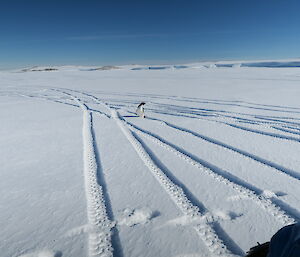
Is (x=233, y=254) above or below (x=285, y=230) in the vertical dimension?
below

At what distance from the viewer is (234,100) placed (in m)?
14.1

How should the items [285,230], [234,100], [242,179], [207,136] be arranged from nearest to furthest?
[285,230] < [242,179] < [207,136] < [234,100]

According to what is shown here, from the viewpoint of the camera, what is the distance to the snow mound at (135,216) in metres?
3.83

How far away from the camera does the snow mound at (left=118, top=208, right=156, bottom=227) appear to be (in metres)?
3.83

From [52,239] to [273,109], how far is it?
10.0m

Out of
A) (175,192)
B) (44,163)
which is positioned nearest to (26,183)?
(44,163)

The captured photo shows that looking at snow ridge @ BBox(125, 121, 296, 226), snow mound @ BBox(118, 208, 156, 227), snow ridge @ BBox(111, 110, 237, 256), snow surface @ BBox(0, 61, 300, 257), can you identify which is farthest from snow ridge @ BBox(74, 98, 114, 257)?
snow ridge @ BBox(125, 121, 296, 226)

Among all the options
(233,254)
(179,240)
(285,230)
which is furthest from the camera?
(179,240)

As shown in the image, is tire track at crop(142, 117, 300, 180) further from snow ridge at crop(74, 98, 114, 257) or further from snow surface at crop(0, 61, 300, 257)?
snow ridge at crop(74, 98, 114, 257)

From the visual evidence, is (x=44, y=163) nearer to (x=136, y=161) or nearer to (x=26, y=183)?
(x=26, y=183)

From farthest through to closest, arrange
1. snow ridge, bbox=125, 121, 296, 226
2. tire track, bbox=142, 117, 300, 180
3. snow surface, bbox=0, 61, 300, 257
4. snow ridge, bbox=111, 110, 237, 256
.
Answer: tire track, bbox=142, 117, 300, 180, snow ridge, bbox=125, 121, 296, 226, snow surface, bbox=0, 61, 300, 257, snow ridge, bbox=111, 110, 237, 256

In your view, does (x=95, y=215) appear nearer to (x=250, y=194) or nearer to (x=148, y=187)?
(x=148, y=187)

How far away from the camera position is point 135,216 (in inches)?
157

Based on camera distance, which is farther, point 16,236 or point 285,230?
point 16,236
